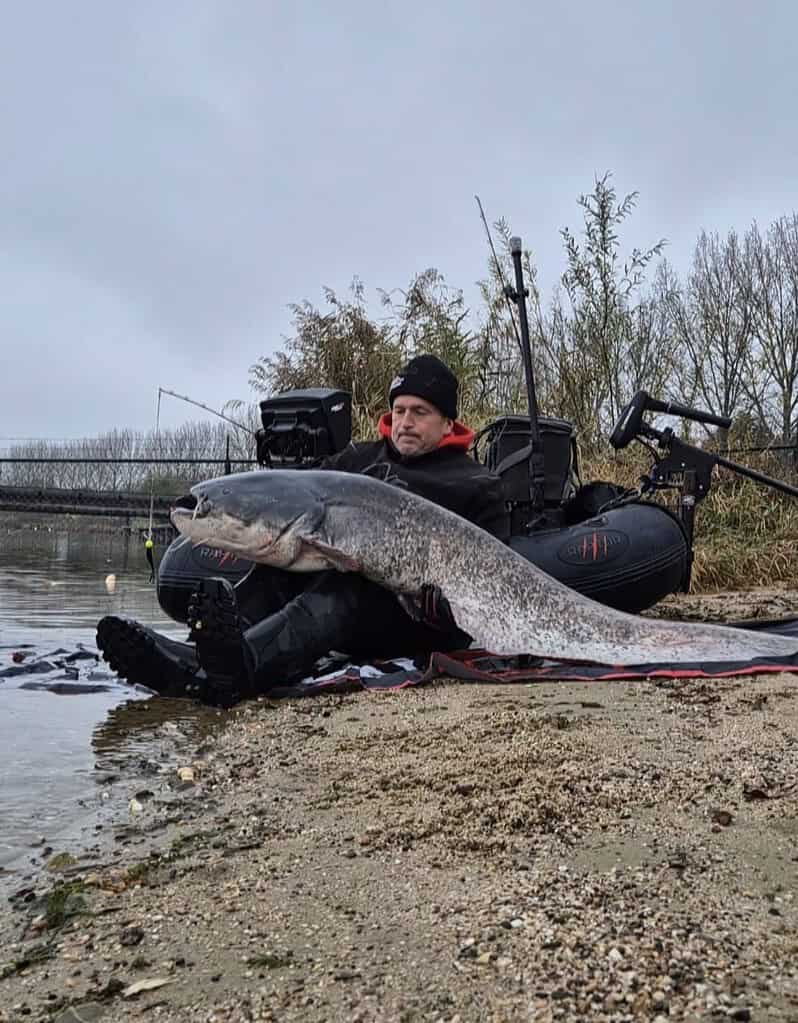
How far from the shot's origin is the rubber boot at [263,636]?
295cm

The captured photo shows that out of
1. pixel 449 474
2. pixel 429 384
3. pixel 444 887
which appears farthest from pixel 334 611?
pixel 444 887

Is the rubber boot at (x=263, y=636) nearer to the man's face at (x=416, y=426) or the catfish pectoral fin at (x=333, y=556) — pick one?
the catfish pectoral fin at (x=333, y=556)

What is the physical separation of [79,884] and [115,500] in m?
16.5

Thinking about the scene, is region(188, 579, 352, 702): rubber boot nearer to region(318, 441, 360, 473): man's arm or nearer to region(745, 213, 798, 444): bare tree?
region(318, 441, 360, 473): man's arm

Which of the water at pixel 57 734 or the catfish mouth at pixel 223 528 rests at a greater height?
the catfish mouth at pixel 223 528

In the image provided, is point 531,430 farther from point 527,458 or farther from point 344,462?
point 344,462

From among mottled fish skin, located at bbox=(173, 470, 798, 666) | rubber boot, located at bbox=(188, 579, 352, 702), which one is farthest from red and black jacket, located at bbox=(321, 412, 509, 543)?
rubber boot, located at bbox=(188, 579, 352, 702)

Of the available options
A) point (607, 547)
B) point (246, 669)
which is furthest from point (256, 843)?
point (607, 547)

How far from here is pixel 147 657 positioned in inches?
126

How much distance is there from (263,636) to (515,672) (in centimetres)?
99

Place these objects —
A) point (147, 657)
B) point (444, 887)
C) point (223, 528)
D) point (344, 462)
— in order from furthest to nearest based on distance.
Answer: point (344, 462), point (223, 528), point (147, 657), point (444, 887)

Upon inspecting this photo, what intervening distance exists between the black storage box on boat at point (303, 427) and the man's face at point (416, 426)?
1.96ft

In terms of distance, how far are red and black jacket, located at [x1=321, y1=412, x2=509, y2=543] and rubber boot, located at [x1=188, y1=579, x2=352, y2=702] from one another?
92 centimetres

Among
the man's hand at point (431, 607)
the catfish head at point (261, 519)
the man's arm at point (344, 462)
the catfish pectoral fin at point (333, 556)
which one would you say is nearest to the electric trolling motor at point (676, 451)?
the man's arm at point (344, 462)
